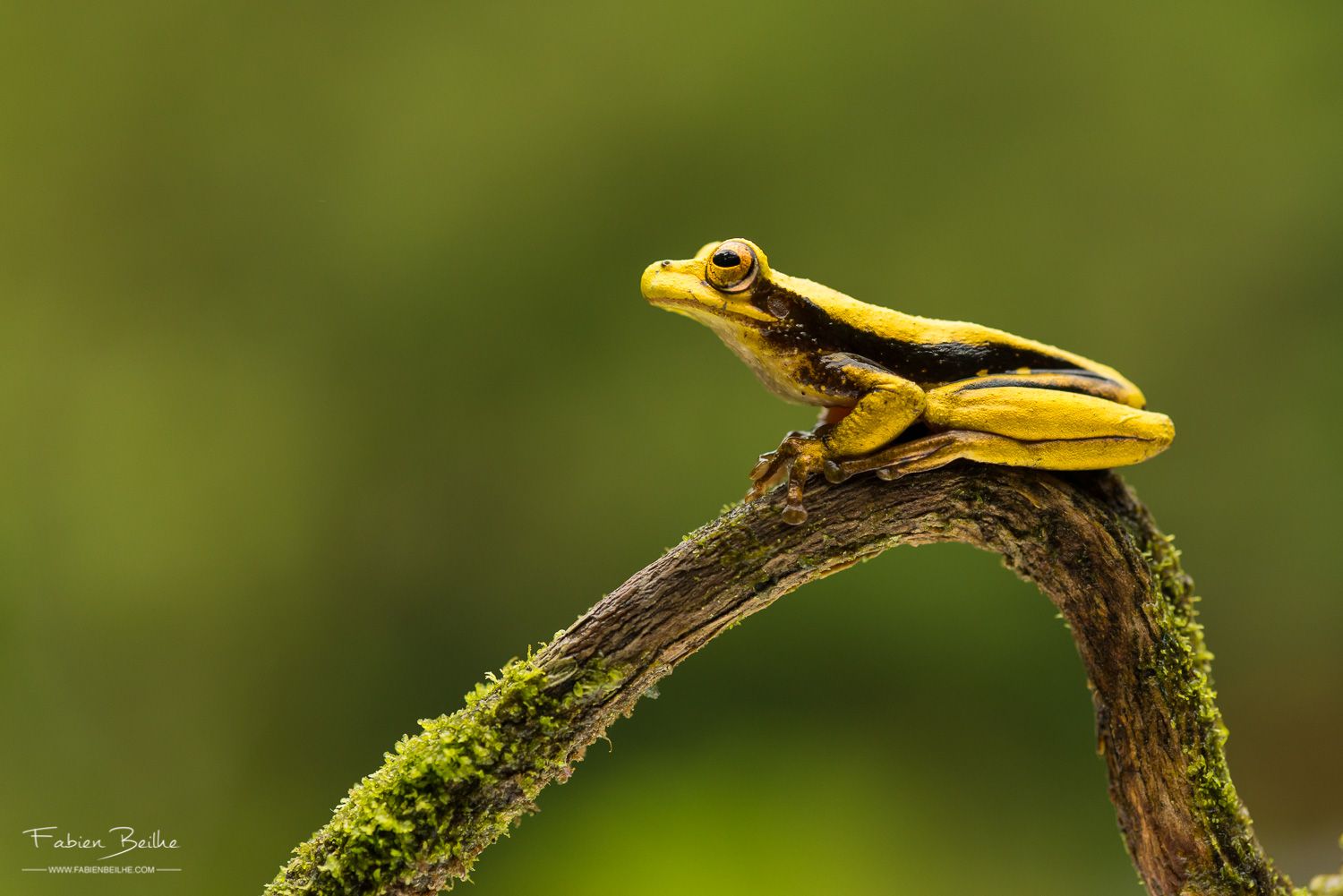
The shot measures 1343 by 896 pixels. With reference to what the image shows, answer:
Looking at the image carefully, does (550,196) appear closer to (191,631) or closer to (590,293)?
(590,293)

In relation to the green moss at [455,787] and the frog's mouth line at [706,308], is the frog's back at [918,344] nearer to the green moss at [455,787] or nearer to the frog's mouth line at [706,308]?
the frog's mouth line at [706,308]

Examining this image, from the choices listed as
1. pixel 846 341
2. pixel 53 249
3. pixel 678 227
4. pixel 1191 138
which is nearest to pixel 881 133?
pixel 678 227

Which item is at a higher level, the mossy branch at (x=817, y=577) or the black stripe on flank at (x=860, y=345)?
the black stripe on flank at (x=860, y=345)

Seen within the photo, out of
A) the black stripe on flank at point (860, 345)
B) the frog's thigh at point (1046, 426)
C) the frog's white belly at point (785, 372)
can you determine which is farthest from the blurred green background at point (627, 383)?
the frog's thigh at point (1046, 426)

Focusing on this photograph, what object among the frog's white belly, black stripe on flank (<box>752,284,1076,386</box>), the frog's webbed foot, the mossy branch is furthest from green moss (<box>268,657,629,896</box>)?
black stripe on flank (<box>752,284,1076,386</box>)

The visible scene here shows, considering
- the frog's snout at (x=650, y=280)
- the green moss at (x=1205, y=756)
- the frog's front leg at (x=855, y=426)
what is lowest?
the green moss at (x=1205, y=756)

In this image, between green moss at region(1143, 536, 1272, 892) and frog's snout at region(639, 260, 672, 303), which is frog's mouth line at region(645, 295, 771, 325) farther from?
green moss at region(1143, 536, 1272, 892)
